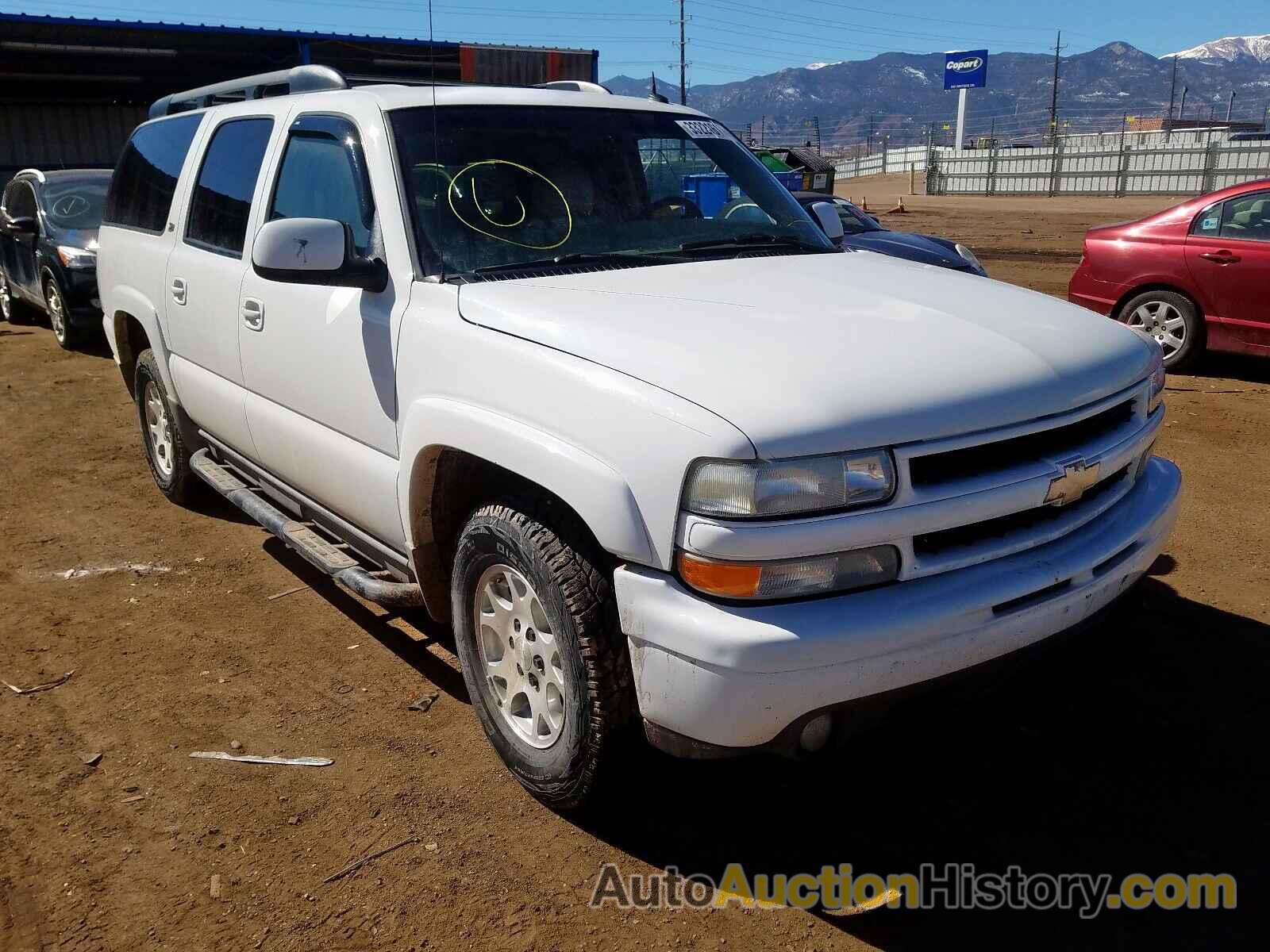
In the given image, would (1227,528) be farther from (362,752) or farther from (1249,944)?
(362,752)

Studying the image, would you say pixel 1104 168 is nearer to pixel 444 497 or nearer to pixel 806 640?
pixel 444 497

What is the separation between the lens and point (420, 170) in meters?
3.23

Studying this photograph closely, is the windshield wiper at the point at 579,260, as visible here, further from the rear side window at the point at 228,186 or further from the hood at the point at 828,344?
the rear side window at the point at 228,186

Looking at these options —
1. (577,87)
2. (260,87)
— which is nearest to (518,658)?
(577,87)

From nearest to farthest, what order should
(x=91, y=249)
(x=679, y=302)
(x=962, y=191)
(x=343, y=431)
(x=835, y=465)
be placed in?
1. (x=835, y=465)
2. (x=679, y=302)
3. (x=343, y=431)
4. (x=91, y=249)
5. (x=962, y=191)

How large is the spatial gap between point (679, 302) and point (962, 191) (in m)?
39.9

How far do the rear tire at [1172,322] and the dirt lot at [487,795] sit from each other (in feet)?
13.5

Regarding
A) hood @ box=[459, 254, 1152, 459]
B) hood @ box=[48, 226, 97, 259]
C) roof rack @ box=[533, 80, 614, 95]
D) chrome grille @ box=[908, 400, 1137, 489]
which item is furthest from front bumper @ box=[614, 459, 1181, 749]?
hood @ box=[48, 226, 97, 259]

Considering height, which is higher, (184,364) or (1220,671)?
(184,364)

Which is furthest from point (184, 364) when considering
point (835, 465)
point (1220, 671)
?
point (1220, 671)

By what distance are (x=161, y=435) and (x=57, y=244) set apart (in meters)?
5.90

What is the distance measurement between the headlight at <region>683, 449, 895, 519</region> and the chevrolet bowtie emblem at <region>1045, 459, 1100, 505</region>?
0.54m

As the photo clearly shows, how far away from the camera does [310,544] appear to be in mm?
3842

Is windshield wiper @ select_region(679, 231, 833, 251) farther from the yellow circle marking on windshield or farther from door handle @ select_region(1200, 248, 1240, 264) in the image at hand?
door handle @ select_region(1200, 248, 1240, 264)
